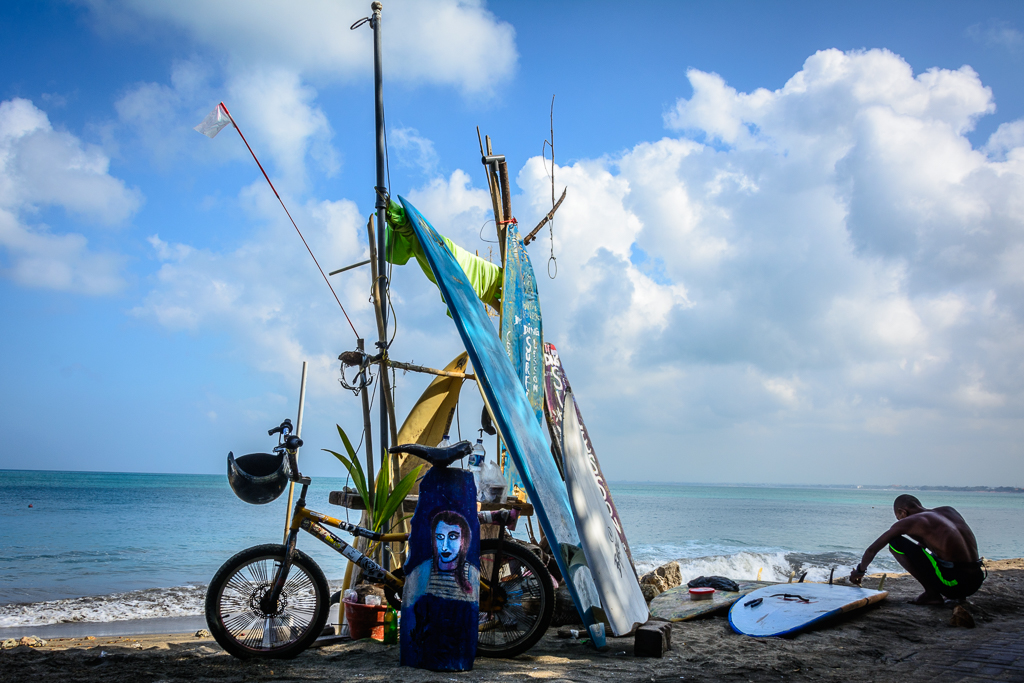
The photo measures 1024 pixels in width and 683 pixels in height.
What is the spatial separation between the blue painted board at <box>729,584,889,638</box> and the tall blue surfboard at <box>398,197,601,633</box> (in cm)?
165

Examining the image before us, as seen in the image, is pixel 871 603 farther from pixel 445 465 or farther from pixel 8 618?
pixel 8 618

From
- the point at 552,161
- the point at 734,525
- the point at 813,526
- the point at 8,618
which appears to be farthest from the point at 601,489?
the point at 813,526

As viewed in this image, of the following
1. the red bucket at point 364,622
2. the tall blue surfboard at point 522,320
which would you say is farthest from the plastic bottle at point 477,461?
the tall blue surfboard at point 522,320

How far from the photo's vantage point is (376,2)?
5.44 m

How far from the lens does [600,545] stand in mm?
4273

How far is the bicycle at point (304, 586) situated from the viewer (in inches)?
134

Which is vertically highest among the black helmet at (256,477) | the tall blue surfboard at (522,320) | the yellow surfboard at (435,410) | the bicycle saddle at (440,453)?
the tall blue surfboard at (522,320)

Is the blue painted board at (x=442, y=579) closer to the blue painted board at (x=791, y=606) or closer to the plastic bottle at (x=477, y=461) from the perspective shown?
the plastic bottle at (x=477, y=461)

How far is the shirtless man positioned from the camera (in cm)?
514

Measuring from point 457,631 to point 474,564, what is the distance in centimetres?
35

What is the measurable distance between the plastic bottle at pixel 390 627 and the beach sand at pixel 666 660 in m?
0.06

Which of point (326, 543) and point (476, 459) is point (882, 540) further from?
point (326, 543)

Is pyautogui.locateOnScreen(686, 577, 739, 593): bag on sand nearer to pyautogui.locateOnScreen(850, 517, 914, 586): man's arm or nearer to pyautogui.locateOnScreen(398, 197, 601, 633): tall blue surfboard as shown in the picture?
pyautogui.locateOnScreen(850, 517, 914, 586): man's arm

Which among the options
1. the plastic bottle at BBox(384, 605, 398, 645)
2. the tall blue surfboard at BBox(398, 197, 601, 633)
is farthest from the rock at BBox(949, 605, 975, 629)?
the plastic bottle at BBox(384, 605, 398, 645)
